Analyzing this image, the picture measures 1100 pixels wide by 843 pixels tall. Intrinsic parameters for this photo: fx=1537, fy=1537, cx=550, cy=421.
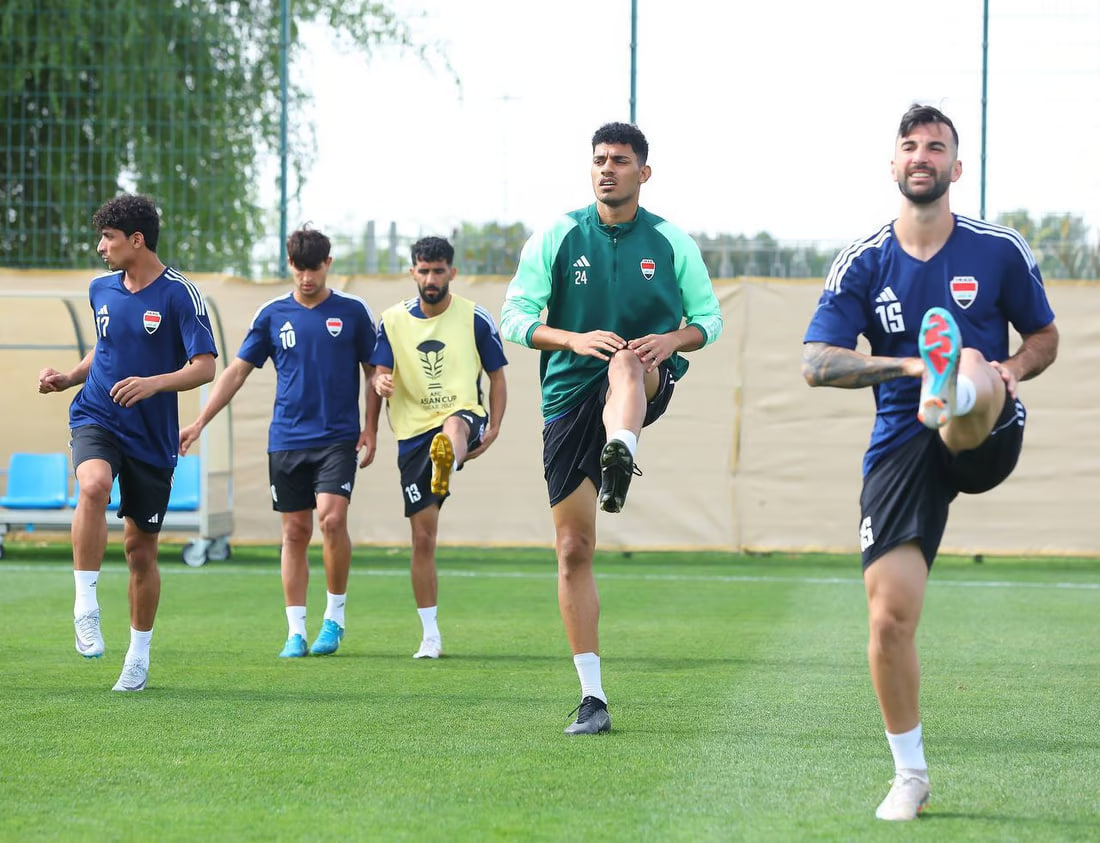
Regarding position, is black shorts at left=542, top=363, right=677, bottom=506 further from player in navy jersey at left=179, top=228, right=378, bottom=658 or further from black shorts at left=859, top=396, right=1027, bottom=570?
player in navy jersey at left=179, top=228, right=378, bottom=658

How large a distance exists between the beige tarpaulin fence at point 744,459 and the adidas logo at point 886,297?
990 centimetres

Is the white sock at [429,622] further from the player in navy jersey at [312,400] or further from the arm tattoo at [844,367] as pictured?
the arm tattoo at [844,367]

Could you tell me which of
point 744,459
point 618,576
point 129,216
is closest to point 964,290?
point 129,216

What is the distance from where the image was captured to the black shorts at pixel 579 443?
18.9 ft

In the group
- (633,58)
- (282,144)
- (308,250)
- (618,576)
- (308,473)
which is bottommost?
(618,576)

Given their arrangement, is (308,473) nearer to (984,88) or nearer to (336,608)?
(336,608)

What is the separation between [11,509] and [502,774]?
34.9 ft

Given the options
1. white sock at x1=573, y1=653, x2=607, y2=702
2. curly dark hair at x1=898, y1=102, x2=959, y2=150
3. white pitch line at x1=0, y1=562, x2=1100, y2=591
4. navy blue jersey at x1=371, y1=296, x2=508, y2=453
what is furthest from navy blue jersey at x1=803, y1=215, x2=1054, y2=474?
white pitch line at x1=0, y1=562, x2=1100, y2=591

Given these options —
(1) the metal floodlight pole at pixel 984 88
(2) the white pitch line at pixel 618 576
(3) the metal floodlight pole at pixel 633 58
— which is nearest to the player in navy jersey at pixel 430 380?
(2) the white pitch line at pixel 618 576

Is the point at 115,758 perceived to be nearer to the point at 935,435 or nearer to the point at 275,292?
the point at 935,435

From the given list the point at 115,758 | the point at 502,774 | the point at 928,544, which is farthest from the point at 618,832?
the point at 115,758

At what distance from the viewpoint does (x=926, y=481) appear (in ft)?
13.9

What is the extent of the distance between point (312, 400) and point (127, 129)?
27.9ft

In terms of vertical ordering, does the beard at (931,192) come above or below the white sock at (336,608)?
above
